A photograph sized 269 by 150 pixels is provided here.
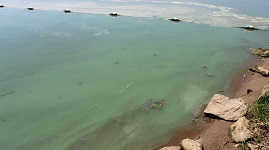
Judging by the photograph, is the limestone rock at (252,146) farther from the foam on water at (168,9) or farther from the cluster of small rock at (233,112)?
the foam on water at (168,9)

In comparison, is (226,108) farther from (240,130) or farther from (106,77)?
(106,77)

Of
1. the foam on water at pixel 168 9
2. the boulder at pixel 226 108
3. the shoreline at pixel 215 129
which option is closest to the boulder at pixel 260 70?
the shoreline at pixel 215 129

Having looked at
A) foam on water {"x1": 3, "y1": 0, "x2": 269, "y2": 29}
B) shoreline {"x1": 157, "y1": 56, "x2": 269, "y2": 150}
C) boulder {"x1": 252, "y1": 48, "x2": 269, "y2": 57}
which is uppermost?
foam on water {"x1": 3, "y1": 0, "x2": 269, "y2": 29}

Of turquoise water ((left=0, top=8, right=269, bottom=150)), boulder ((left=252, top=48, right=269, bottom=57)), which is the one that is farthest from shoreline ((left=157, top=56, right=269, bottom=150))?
boulder ((left=252, top=48, right=269, bottom=57))

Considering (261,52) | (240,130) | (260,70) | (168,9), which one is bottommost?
(240,130)

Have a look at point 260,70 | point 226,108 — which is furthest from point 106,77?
point 260,70

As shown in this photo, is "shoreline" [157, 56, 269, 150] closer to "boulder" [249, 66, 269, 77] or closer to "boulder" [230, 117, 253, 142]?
"boulder" [230, 117, 253, 142]
